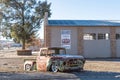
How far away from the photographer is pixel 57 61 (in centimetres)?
2241

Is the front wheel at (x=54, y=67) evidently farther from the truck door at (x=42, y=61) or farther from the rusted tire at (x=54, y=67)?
the truck door at (x=42, y=61)

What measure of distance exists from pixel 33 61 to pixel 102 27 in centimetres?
2490

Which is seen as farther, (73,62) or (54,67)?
(54,67)

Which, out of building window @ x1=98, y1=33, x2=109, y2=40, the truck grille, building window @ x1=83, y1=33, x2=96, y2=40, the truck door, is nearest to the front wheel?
the truck door

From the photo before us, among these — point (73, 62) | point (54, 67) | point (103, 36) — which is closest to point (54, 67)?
point (54, 67)

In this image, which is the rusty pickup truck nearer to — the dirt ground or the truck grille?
the truck grille

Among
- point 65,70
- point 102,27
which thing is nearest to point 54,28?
point 102,27

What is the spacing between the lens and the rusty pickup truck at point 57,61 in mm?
22297

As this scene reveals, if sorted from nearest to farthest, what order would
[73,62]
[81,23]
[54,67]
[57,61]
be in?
[57,61] < [73,62] < [54,67] < [81,23]

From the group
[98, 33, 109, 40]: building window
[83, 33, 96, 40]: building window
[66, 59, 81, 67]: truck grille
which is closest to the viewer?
[66, 59, 81, 67]: truck grille

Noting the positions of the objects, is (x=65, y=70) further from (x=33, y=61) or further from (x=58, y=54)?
(x=33, y=61)

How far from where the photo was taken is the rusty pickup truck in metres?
22.3

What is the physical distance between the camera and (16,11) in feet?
231

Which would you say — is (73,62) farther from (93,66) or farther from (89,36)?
(89,36)
